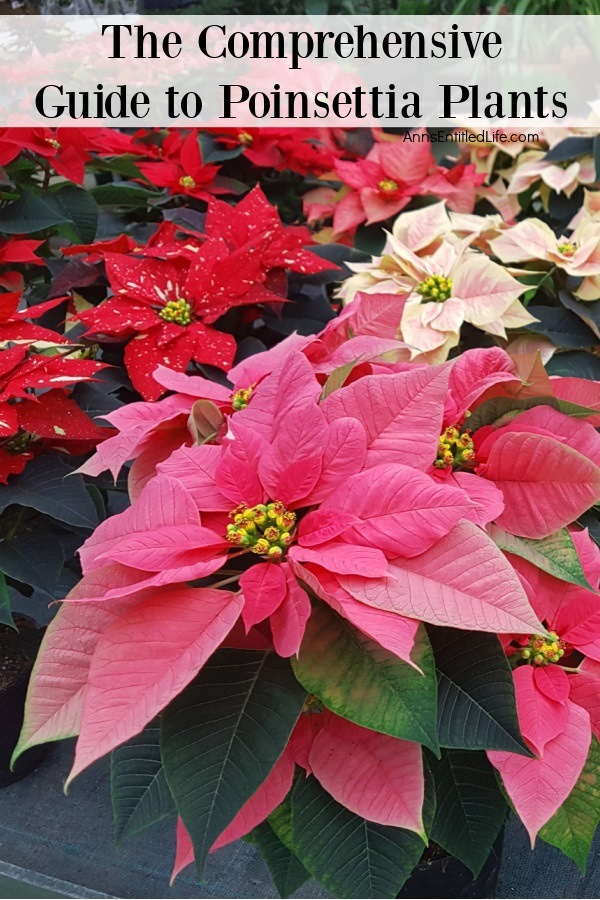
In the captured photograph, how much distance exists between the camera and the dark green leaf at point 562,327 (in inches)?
33.5

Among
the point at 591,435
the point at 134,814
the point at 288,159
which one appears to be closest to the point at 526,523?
the point at 591,435

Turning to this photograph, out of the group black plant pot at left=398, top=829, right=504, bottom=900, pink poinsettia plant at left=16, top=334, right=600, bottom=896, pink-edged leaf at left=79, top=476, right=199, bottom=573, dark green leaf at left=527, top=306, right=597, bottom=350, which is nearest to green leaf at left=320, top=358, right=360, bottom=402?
pink poinsettia plant at left=16, top=334, right=600, bottom=896

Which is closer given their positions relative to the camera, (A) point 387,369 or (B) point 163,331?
(A) point 387,369

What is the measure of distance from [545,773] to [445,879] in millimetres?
201

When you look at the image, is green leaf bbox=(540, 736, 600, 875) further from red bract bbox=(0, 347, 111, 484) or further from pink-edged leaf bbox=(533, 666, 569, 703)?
red bract bbox=(0, 347, 111, 484)

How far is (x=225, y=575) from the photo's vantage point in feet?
1.37

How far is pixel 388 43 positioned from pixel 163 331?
1.05 metres

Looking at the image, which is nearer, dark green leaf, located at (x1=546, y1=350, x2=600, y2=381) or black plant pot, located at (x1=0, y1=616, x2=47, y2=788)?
black plant pot, located at (x1=0, y1=616, x2=47, y2=788)

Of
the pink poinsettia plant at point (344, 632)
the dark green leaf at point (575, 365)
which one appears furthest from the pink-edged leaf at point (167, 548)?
the dark green leaf at point (575, 365)

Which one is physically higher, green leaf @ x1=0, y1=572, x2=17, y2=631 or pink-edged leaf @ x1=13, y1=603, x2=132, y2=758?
pink-edged leaf @ x1=13, y1=603, x2=132, y2=758

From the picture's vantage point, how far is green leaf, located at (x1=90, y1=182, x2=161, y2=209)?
3.39 ft

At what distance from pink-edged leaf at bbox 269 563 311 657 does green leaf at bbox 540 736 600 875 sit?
6.8 inches

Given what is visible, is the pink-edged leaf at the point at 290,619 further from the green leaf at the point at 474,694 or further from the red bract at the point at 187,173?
the red bract at the point at 187,173

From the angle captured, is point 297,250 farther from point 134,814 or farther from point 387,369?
point 134,814
